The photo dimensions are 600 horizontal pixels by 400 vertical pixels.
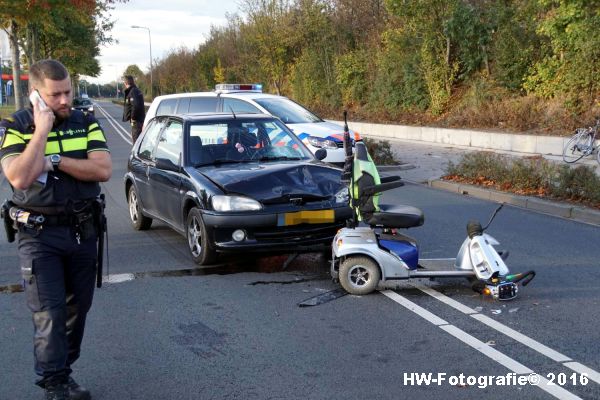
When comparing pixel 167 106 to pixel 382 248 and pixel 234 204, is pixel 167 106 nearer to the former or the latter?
pixel 234 204

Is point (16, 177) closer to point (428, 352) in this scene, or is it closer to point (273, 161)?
point (428, 352)

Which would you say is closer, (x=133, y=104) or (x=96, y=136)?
(x=96, y=136)

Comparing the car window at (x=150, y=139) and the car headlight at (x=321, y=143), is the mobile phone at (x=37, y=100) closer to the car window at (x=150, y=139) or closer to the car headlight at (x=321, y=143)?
the car window at (x=150, y=139)

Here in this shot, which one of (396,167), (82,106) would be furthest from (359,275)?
(82,106)

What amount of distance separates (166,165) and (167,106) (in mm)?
6174

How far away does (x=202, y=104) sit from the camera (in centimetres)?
1389

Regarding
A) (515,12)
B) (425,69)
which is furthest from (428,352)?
(425,69)

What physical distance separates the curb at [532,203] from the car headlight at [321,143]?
2153 millimetres

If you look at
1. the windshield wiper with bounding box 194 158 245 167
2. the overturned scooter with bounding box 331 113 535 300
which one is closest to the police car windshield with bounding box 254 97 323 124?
the windshield wiper with bounding box 194 158 245 167

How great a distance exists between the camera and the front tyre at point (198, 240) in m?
7.01

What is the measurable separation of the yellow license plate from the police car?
244 inches

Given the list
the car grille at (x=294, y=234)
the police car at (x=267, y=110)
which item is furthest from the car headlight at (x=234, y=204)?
the police car at (x=267, y=110)

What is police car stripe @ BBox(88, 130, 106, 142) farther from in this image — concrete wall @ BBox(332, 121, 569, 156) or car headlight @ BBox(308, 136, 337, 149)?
concrete wall @ BBox(332, 121, 569, 156)

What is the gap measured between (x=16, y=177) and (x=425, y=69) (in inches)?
928
